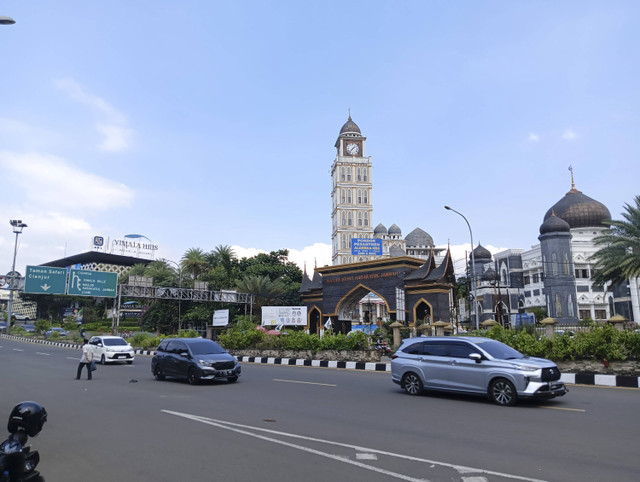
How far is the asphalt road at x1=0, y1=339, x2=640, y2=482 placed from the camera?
527 cm

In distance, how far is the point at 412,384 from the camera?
1134 centimetres

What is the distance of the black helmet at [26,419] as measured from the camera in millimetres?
3057

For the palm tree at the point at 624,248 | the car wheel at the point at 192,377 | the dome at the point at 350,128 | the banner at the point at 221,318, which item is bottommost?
the car wheel at the point at 192,377

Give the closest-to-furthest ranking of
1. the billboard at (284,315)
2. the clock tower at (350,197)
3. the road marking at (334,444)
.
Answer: the road marking at (334,444)
the billboard at (284,315)
the clock tower at (350,197)

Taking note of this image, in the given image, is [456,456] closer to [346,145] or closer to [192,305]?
[192,305]

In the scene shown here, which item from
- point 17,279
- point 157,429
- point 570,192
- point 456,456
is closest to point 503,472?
point 456,456

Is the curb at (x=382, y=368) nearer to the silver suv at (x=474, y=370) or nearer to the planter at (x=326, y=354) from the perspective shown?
the planter at (x=326, y=354)

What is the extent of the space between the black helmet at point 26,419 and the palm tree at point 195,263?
58.2m

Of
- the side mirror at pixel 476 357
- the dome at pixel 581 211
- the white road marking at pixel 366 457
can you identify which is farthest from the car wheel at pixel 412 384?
the dome at pixel 581 211

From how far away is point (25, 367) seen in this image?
1886 centimetres

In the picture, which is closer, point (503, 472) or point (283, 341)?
point (503, 472)

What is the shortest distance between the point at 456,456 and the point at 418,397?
5.22 metres

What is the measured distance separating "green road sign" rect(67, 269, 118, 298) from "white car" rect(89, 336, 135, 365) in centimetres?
1489

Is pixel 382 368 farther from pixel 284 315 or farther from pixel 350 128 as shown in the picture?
pixel 350 128
